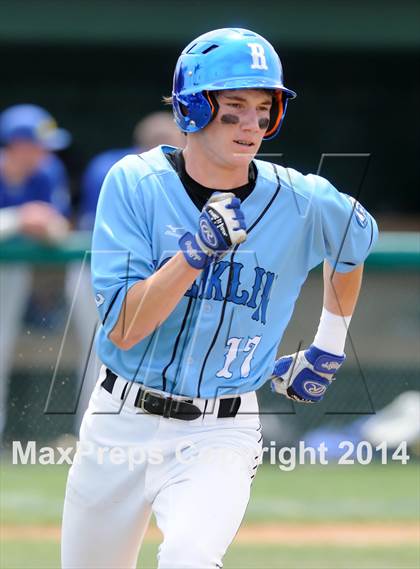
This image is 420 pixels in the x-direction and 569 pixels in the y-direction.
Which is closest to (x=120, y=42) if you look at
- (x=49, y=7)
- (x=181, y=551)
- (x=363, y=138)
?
(x=49, y=7)

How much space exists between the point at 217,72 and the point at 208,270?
0.54 meters

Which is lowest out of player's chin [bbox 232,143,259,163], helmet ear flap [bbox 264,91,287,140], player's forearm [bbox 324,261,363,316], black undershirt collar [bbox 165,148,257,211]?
player's forearm [bbox 324,261,363,316]

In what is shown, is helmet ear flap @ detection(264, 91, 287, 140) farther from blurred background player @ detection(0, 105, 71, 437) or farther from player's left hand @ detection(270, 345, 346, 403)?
blurred background player @ detection(0, 105, 71, 437)

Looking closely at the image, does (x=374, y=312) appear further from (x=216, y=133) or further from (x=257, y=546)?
(x=216, y=133)

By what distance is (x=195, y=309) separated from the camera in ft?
10.6

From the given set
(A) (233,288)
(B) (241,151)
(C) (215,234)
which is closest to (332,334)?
(A) (233,288)

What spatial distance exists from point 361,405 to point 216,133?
8.86ft

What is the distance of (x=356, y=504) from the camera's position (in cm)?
603

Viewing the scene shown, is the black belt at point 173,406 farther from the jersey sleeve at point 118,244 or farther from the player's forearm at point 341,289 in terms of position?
the player's forearm at point 341,289

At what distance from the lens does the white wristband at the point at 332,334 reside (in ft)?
11.9

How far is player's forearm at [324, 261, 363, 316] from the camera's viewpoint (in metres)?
Answer: 3.62

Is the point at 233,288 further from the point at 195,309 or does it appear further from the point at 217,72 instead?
the point at 217,72

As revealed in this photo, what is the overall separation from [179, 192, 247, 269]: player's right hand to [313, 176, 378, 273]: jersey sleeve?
1.61 feet

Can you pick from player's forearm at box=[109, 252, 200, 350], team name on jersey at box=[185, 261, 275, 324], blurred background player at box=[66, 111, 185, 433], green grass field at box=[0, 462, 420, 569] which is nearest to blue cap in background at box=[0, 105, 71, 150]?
blurred background player at box=[66, 111, 185, 433]
